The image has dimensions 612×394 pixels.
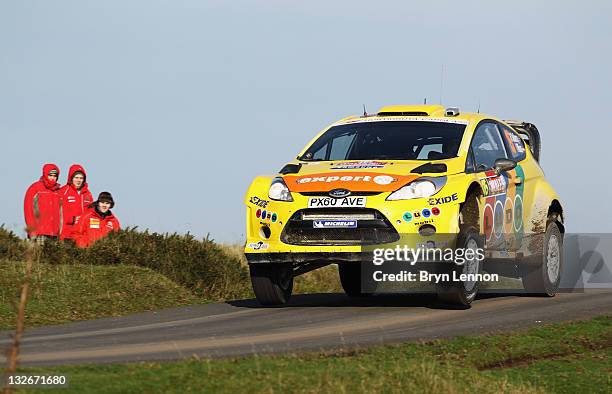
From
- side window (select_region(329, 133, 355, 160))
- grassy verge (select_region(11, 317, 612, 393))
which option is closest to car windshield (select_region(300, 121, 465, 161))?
→ side window (select_region(329, 133, 355, 160))

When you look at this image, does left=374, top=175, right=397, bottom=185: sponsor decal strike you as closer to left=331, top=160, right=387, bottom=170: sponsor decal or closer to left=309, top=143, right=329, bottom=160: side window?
left=331, top=160, right=387, bottom=170: sponsor decal

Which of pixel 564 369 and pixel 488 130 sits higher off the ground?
pixel 488 130

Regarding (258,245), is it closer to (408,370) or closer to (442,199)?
(442,199)

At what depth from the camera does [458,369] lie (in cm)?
861

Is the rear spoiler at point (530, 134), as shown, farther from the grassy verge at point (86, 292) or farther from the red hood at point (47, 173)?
the red hood at point (47, 173)

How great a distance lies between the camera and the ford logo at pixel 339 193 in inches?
474

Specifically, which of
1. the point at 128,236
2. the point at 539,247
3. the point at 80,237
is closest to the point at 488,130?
the point at 539,247

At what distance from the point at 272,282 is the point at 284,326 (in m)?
1.69

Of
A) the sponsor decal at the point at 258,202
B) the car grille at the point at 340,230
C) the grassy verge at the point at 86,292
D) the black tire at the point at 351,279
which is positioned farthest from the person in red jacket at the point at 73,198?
the car grille at the point at 340,230

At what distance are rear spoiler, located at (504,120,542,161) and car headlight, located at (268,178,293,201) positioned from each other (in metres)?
4.67

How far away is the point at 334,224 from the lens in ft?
39.6

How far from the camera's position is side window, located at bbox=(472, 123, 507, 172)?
43.6 feet

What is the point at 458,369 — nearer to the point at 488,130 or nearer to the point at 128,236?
the point at 488,130

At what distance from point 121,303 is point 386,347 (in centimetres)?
498
